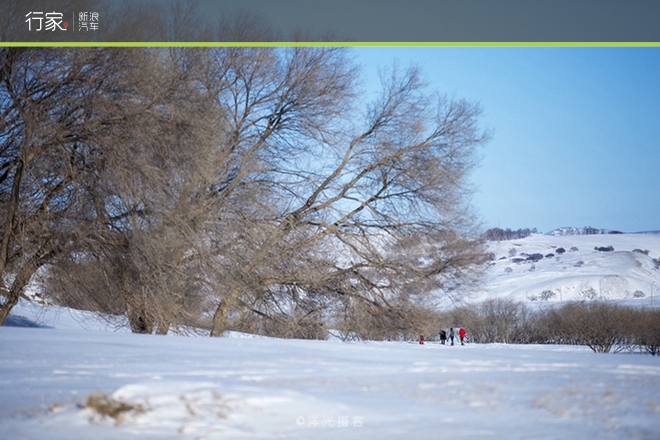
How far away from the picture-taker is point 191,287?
9344 mm

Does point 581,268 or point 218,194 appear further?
point 581,268

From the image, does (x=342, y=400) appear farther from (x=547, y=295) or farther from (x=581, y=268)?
(x=547, y=295)

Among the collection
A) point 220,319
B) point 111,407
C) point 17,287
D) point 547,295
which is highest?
point 547,295

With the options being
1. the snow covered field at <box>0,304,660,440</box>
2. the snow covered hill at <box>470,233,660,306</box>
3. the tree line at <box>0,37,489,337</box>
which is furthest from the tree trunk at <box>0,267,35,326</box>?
the snow covered hill at <box>470,233,660,306</box>

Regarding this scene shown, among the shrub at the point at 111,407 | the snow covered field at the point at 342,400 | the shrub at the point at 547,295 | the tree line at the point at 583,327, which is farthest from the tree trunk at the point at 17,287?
the shrub at the point at 547,295

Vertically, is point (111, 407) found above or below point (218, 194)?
below

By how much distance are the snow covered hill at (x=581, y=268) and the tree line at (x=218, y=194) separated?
18.2 m

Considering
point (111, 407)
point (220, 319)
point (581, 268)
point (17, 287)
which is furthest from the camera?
point (581, 268)

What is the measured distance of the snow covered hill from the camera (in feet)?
117

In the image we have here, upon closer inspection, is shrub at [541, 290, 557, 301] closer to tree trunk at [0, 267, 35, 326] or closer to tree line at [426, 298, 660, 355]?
tree line at [426, 298, 660, 355]

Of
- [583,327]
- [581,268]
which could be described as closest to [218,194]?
[583,327]

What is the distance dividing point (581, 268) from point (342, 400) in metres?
46.8

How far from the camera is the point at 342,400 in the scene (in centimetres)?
189

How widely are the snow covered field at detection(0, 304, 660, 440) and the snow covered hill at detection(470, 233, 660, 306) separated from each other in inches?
1114
